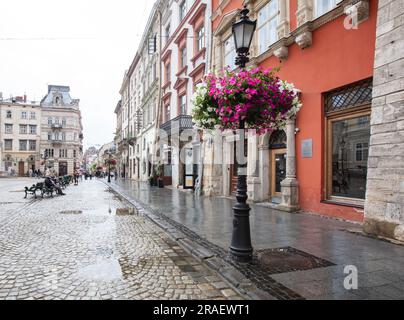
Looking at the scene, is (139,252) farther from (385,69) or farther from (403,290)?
(385,69)

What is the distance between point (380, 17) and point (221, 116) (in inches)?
168

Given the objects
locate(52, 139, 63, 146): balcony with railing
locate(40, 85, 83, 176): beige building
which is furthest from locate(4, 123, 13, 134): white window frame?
locate(52, 139, 63, 146): balcony with railing

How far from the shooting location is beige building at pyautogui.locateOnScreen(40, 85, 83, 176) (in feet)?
218

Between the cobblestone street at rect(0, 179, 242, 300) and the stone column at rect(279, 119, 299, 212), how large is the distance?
14.1ft

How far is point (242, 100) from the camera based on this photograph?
4906 millimetres

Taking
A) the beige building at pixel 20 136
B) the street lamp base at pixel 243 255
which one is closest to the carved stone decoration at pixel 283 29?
the street lamp base at pixel 243 255

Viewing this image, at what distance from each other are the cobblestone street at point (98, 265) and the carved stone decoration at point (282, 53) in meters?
7.01

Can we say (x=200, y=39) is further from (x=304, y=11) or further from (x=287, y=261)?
(x=287, y=261)

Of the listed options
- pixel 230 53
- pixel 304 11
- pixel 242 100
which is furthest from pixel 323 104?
pixel 230 53

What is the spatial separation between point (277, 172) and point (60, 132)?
6555 centimetres

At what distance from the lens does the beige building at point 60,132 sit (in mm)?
66500

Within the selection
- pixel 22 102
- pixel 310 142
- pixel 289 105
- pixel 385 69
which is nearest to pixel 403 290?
pixel 289 105

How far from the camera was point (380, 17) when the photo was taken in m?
6.51
